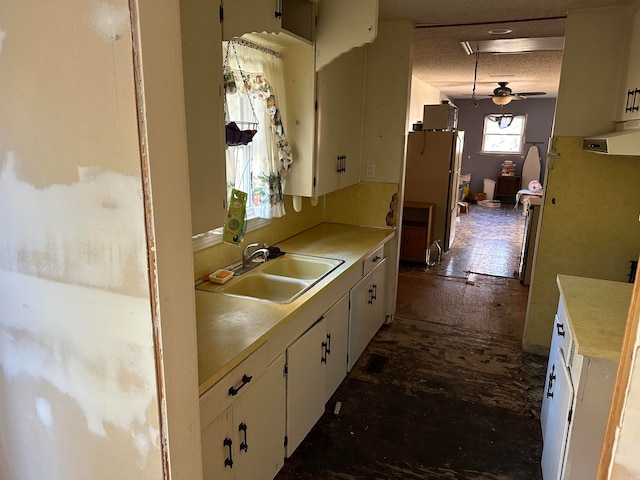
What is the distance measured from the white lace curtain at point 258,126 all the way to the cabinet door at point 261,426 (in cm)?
104

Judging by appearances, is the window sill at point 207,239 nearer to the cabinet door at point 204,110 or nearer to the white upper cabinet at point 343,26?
the cabinet door at point 204,110

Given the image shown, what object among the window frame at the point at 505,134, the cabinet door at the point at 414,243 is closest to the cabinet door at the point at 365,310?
the cabinet door at the point at 414,243

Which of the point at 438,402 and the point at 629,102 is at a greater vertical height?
the point at 629,102

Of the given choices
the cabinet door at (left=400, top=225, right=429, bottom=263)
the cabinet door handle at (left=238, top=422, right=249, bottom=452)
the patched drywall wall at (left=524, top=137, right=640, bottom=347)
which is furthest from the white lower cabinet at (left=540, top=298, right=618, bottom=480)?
the cabinet door at (left=400, top=225, right=429, bottom=263)

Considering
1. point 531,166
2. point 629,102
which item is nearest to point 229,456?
point 629,102

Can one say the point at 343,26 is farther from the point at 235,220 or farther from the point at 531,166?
the point at 531,166

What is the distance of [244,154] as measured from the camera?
8.25 feet

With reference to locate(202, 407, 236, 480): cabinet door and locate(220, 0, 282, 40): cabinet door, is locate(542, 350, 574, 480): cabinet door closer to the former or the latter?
locate(202, 407, 236, 480): cabinet door

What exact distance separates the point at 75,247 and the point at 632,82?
2881 millimetres

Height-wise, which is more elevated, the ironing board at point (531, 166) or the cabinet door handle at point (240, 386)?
the ironing board at point (531, 166)

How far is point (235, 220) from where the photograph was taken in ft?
7.38

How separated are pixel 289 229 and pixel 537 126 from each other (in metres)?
9.35

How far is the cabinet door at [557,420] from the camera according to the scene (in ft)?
5.71

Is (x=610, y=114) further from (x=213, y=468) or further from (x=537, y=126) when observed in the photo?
(x=537, y=126)
